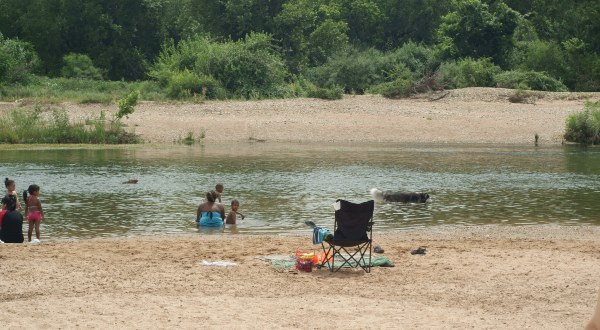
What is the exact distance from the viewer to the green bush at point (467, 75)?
4938 cm

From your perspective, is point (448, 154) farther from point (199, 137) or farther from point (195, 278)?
point (195, 278)

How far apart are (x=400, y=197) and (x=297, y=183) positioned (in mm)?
4972

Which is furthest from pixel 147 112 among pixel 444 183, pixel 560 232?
pixel 560 232

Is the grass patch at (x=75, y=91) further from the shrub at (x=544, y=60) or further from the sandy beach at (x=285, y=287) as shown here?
the sandy beach at (x=285, y=287)

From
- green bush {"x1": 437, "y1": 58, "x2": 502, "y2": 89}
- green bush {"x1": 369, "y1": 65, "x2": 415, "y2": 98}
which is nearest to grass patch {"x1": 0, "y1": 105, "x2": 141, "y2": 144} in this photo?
green bush {"x1": 369, "y1": 65, "x2": 415, "y2": 98}

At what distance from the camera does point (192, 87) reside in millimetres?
46750

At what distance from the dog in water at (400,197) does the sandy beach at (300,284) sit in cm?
370

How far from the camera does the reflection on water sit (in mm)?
20703

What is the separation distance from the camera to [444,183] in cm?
2811

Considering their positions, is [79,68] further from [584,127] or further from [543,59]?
[584,127]

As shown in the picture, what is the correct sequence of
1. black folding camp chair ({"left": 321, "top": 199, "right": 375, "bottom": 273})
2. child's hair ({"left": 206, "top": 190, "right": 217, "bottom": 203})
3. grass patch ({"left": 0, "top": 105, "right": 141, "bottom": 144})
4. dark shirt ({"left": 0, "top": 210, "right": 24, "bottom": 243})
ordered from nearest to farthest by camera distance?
black folding camp chair ({"left": 321, "top": 199, "right": 375, "bottom": 273}) → dark shirt ({"left": 0, "top": 210, "right": 24, "bottom": 243}) → child's hair ({"left": 206, "top": 190, "right": 217, "bottom": 203}) → grass patch ({"left": 0, "top": 105, "right": 141, "bottom": 144})

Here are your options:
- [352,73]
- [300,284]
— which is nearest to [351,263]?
[300,284]

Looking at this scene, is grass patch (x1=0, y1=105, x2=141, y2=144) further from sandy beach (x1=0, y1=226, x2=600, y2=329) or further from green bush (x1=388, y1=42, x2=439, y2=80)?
sandy beach (x1=0, y1=226, x2=600, y2=329)

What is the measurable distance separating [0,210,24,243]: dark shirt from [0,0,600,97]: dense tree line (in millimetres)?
30352
